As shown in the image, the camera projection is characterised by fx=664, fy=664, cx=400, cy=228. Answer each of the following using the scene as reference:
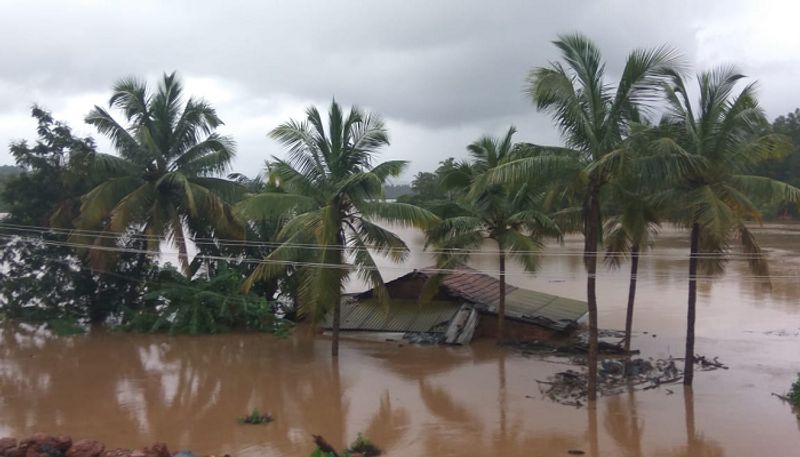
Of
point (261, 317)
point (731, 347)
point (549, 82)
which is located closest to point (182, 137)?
point (261, 317)

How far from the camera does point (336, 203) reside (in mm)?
14695

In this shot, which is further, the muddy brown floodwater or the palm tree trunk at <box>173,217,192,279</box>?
the palm tree trunk at <box>173,217,192,279</box>

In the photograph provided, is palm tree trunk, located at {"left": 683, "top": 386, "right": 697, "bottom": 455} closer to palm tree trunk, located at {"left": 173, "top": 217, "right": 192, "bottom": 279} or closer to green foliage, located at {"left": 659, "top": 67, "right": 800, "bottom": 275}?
green foliage, located at {"left": 659, "top": 67, "right": 800, "bottom": 275}

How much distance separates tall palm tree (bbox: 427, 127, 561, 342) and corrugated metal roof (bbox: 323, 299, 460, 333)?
7.04ft

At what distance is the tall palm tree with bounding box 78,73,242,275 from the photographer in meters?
17.9

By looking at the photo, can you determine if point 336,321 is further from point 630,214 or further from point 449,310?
point 630,214

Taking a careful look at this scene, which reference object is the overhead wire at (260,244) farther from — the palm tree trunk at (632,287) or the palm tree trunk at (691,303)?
the palm tree trunk at (632,287)

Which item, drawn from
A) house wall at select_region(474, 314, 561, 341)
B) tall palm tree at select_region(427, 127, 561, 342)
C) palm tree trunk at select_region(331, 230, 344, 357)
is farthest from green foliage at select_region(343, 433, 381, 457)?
house wall at select_region(474, 314, 561, 341)

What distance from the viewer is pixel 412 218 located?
14195 millimetres

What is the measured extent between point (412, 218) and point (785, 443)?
775 centimetres

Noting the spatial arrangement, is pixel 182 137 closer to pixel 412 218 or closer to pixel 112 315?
pixel 112 315

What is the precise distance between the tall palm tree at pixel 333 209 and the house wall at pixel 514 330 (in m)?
3.85

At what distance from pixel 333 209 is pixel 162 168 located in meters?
6.85

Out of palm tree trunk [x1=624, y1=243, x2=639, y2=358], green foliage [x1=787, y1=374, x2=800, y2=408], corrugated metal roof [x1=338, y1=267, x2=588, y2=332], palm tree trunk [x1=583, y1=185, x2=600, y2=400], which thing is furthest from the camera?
corrugated metal roof [x1=338, y1=267, x2=588, y2=332]
